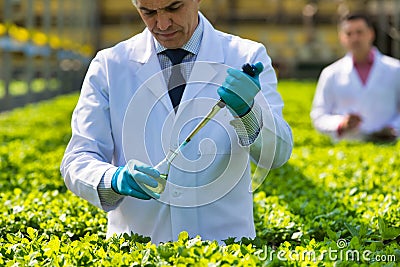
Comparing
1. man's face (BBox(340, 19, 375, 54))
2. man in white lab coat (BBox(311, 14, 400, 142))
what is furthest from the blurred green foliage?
man's face (BBox(340, 19, 375, 54))

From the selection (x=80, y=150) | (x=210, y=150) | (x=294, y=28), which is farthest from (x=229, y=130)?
(x=294, y=28)

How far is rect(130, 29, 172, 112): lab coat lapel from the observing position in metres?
2.81

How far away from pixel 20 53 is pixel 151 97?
480 inches

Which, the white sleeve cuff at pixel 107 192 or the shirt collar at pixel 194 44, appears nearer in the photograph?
the white sleeve cuff at pixel 107 192

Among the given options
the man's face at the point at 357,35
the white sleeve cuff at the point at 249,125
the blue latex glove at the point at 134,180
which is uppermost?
the white sleeve cuff at the point at 249,125

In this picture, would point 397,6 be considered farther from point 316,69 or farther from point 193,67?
point 193,67

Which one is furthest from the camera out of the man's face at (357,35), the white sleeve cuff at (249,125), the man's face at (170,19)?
the man's face at (357,35)

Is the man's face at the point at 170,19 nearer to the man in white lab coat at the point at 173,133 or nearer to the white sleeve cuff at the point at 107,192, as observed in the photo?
the man in white lab coat at the point at 173,133

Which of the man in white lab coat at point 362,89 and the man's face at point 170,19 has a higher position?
the man's face at point 170,19

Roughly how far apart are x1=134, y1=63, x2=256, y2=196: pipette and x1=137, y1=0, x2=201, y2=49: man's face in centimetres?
34

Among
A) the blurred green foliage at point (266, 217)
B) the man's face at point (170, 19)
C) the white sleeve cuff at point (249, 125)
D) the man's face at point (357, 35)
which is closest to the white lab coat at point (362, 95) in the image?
the man's face at point (357, 35)

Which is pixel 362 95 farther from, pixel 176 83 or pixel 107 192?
pixel 107 192

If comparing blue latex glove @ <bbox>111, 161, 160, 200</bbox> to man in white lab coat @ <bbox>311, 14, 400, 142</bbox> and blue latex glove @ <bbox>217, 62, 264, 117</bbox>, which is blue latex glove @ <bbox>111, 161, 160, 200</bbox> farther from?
man in white lab coat @ <bbox>311, 14, 400, 142</bbox>

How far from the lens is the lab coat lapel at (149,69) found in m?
2.81
